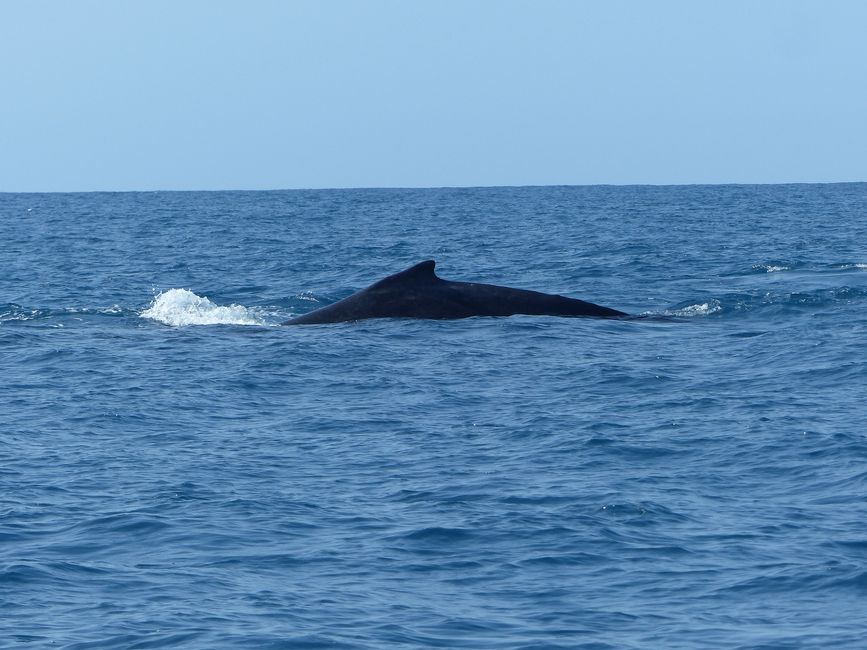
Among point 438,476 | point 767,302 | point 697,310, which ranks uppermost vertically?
point 767,302

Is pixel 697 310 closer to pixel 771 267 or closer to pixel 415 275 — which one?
pixel 415 275

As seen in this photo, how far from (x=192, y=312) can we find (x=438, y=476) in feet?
43.9

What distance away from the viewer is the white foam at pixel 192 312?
80.4ft

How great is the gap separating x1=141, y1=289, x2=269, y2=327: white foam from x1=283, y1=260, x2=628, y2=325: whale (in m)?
2.14

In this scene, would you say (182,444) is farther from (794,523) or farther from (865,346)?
(865,346)

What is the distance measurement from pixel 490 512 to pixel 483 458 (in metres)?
2.02

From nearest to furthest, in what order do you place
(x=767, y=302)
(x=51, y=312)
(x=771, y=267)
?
(x=767, y=302) → (x=51, y=312) → (x=771, y=267)

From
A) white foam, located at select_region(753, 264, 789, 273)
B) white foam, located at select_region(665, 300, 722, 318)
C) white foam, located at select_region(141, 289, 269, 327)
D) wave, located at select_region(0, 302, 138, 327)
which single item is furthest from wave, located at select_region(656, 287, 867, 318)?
wave, located at select_region(0, 302, 138, 327)

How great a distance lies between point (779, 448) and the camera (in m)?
13.7

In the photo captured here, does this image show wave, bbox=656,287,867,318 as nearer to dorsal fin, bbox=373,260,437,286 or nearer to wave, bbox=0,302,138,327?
dorsal fin, bbox=373,260,437,286

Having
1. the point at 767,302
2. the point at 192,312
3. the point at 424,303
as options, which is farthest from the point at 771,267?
the point at 192,312

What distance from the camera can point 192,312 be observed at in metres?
25.5

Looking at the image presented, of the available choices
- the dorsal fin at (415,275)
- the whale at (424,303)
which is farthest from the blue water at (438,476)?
the dorsal fin at (415,275)

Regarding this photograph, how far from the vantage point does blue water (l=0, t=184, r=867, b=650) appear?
938 centimetres
